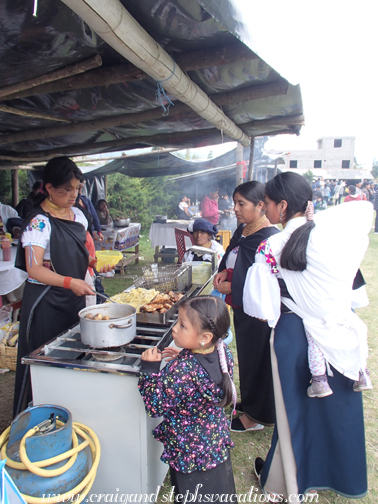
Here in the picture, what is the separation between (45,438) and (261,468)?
1.71 metres

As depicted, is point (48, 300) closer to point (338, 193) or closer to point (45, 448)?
point (45, 448)

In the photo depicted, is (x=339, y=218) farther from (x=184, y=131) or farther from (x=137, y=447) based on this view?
(x=184, y=131)

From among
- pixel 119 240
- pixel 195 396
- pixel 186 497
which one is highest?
pixel 119 240

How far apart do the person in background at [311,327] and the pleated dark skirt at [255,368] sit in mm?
704

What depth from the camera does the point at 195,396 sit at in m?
1.51

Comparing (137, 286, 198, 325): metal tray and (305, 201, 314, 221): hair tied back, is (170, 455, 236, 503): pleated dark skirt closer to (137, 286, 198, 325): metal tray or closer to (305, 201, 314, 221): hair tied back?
(137, 286, 198, 325): metal tray

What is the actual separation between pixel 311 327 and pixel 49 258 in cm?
171

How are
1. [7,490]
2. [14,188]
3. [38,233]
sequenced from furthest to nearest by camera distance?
[14,188] → [38,233] → [7,490]

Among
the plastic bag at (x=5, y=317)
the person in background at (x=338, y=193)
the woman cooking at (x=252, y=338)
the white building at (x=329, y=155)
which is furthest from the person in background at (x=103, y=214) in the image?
A: the white building at (x=329, y=155)

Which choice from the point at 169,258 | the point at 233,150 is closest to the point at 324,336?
the point at 169,258

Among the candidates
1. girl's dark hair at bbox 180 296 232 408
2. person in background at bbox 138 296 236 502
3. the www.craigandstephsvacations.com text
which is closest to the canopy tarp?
girl's dark hair at bbox 180 296 232 408

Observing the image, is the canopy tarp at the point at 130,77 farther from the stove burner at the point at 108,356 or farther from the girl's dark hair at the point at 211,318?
the stove burner at the point at 108,356

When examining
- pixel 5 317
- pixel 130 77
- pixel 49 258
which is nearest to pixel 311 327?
pixel 49 258

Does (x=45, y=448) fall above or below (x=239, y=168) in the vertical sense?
below
